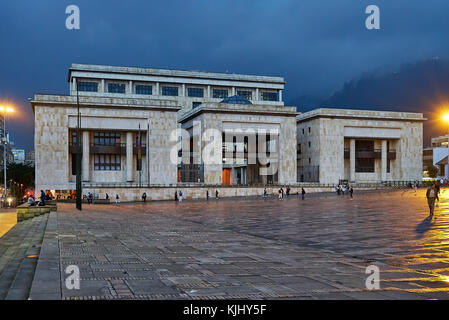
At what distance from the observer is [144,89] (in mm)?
80188

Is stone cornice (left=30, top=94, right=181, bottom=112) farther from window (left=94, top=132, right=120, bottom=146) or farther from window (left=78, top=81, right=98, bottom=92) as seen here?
window (left=78, top=81, right=98, bottom=92)

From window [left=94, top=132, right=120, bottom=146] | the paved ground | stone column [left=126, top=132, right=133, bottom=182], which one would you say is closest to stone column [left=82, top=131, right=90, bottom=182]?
window [left=94, top=132, right=120, bottom=146]

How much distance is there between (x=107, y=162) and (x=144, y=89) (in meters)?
21.6

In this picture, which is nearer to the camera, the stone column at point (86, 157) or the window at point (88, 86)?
the stone column at point (86, 157)

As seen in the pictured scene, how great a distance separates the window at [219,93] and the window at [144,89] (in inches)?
457

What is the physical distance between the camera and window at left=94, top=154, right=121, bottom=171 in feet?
205

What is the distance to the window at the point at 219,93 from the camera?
275ft

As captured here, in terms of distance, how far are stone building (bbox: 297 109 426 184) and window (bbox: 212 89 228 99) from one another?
1606 cm

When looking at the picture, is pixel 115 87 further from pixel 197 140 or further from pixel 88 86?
pixel 197 140

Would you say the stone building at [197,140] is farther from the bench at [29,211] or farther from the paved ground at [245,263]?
the paved ground at [245,263]

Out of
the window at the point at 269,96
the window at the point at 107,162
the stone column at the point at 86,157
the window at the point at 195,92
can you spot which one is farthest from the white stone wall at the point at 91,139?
the window at the point at 269,96

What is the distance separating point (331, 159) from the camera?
6938 centimetres

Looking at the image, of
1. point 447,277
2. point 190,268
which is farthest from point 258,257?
point 447,277
